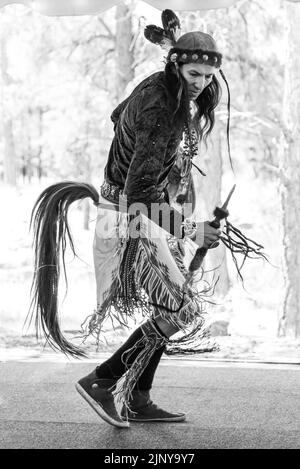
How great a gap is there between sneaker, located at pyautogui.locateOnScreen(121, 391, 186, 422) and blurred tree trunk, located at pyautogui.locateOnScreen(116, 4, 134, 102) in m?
5.14

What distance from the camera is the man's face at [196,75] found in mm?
2297

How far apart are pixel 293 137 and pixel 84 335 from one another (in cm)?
424

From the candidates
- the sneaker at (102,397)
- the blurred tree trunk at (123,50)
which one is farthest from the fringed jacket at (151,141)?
the blurred tree trunk at (123,50)

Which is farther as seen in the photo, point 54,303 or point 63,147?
point 63,147

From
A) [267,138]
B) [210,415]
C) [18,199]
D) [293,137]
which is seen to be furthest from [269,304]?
[210,415]

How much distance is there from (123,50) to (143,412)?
5589mm

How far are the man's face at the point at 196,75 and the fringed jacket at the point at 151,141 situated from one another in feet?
0.25

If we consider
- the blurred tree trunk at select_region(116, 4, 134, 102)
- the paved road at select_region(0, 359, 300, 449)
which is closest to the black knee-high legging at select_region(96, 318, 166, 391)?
the paved road at select_region(0, 359, 300, 449)

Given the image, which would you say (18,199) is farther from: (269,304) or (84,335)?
(84,335)

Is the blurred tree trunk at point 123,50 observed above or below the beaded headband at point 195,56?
above

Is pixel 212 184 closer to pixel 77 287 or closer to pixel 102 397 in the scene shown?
pixel 77 287

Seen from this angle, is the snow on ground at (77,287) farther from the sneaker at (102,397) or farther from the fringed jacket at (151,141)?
the fringed jacket at (151,141)

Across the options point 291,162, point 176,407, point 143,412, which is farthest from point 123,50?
point 143,412

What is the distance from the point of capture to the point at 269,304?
8281 mm
